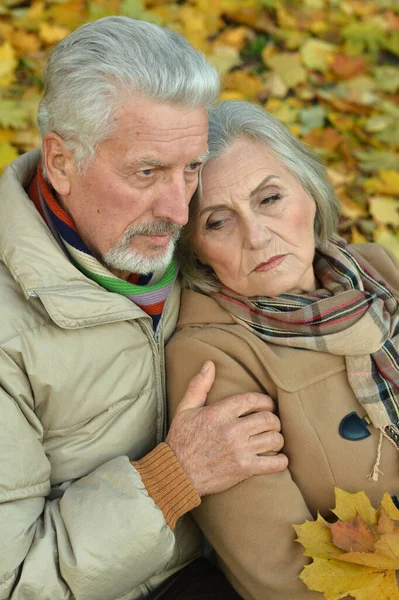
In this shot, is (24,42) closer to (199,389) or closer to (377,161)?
(377,161)

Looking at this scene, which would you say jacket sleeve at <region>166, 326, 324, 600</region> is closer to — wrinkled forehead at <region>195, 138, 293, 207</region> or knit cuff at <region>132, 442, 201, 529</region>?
knit cuff at <region>132, 442, 201, 529</region>

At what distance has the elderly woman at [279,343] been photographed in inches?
100

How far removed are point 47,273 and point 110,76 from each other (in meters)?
0.63

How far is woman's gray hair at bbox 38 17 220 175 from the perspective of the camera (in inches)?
93.5

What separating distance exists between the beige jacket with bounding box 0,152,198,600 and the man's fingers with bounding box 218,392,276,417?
259 millimetres

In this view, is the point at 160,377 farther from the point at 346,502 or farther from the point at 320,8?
the point at 320,8

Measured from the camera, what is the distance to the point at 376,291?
2.93 m

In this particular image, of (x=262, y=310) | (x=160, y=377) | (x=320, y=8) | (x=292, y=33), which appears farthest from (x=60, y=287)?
(x=320, y=8)

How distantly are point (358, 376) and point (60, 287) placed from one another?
3.48 feet

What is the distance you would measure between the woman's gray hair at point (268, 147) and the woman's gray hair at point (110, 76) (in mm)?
238

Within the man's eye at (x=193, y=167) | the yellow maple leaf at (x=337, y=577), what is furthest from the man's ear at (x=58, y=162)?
the yellow maple leaf at (x=337, y=577)

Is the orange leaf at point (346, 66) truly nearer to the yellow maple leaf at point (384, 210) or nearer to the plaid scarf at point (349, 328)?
the yellow maple leaf at point (384, 210)

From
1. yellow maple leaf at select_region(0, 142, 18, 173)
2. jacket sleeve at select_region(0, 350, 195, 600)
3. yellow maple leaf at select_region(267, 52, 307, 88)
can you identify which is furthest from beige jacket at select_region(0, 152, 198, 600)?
yellow maple leaf at select_region(267, 52, 307, 88)

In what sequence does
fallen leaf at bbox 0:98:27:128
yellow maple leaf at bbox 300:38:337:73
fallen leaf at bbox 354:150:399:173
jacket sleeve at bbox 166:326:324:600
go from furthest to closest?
yellow maple leaf at bbox 300:38:337:73
fallen leaf at bbox 354:150:399:173
fallen leaf at bbox 0:98:27:128
jacket sleeve at bbox 166:326:324:600
